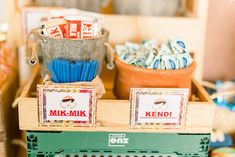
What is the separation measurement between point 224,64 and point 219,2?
0.17 meters

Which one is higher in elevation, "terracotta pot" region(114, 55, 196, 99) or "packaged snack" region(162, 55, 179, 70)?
"packaged snack" region(162, 55, 179, 70)

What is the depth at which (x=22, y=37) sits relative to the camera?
90cm

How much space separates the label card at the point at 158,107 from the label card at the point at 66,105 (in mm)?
77

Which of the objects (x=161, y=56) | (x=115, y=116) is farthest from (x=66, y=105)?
(x=161, y=56)

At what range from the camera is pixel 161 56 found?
71cm

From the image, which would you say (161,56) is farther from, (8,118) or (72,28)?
(8,118)

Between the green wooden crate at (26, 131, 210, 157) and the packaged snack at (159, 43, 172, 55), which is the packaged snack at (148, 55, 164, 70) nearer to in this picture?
the packaged snack at (159, 43, 172, 55)

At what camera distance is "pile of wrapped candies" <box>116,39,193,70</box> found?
702 mm

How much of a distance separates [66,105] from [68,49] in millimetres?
104

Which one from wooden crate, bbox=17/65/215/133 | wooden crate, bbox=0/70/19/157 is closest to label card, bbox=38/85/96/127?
wooden crate, bbox=17/65/215/133

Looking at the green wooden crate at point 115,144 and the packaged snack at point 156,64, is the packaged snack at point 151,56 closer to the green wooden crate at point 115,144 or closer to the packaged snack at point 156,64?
the packaged snack at point 156,64

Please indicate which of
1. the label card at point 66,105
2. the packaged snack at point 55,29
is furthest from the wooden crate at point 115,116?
the packaged snack at point 55,29

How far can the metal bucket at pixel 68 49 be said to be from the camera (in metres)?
0.69

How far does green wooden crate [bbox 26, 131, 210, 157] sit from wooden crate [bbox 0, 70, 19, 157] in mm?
87
